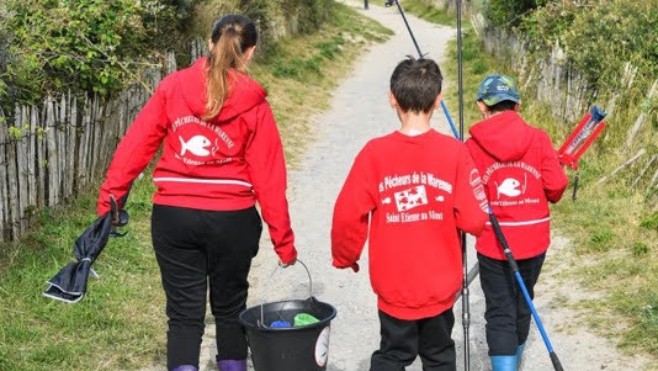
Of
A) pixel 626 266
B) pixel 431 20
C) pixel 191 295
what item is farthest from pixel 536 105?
pixel 431 20

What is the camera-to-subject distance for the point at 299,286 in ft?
22.1

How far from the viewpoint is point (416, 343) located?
3791 millimetres

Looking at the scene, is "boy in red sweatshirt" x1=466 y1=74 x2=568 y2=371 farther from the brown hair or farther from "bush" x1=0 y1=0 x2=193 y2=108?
"bush" x1=0 y1=0 x2=193 y2=108

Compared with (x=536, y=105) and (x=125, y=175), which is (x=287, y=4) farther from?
(x=125, y=175)

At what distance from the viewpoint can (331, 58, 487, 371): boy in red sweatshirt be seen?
3.59 meters

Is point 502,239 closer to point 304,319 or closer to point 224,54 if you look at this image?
point 304,319

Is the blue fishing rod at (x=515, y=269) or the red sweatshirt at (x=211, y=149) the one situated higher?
→ the red sweatshirt at (x=211, y=149)

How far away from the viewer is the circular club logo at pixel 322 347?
4046mm

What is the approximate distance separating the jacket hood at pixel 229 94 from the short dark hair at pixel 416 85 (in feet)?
2.41

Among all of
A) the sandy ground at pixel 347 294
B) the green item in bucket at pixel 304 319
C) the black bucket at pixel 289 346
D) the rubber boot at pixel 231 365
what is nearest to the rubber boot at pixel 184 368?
the rubber boot at pixel 231 365

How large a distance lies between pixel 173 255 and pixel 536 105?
329 inches

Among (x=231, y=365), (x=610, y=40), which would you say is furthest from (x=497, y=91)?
(x=610, y=40)

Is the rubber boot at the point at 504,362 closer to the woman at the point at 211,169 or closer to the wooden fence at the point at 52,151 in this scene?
the woman at the point at 211,169

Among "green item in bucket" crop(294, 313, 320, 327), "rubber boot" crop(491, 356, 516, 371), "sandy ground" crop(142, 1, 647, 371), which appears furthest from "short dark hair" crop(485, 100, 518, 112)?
"sandy ground" crop(142, 1, 647, 371)
